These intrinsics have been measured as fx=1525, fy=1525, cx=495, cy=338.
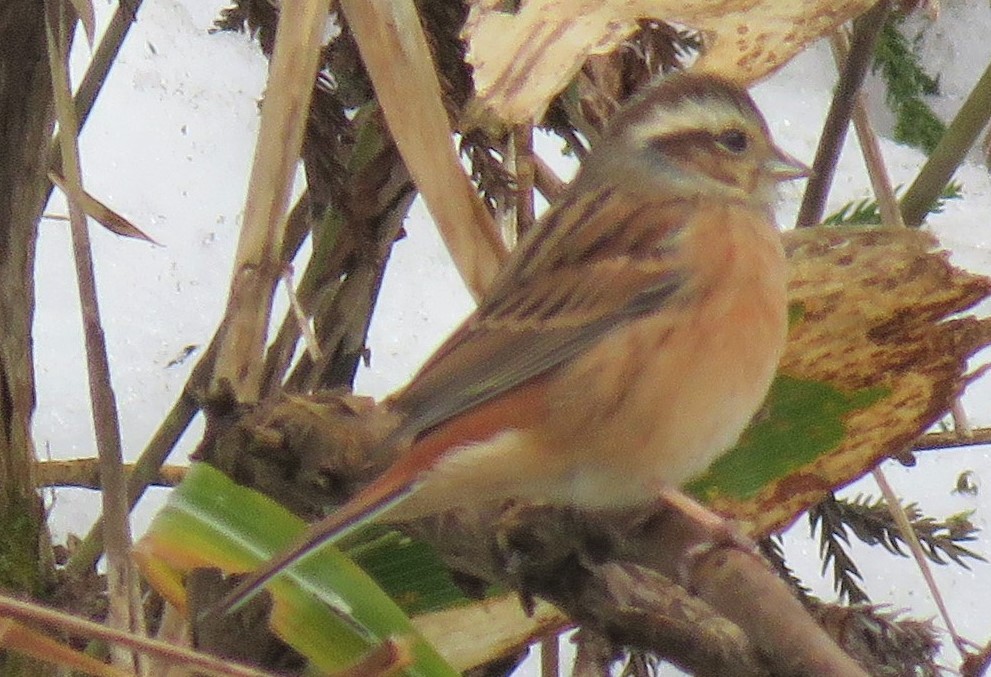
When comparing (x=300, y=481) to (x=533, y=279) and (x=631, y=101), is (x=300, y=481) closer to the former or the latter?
(x=533, y=279)

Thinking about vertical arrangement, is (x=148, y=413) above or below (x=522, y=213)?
above

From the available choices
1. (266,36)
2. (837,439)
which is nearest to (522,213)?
(266,36)

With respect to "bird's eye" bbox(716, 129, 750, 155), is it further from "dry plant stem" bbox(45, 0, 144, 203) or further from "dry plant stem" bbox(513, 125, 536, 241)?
"dry plant stem" bbox(45, 0, 144, 203)

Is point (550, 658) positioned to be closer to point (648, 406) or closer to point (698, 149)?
point (648, 406)

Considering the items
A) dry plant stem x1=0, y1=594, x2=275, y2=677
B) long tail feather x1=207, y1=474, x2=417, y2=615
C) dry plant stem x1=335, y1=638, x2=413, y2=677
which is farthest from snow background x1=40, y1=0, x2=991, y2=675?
dry plant stem x1=335, y1=638, x2=413, y2=677

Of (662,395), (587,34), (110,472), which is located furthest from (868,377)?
(110,472)

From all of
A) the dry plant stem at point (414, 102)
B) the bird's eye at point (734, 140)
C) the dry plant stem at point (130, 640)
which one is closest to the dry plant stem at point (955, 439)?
the bird's eye at point (734, 140)
